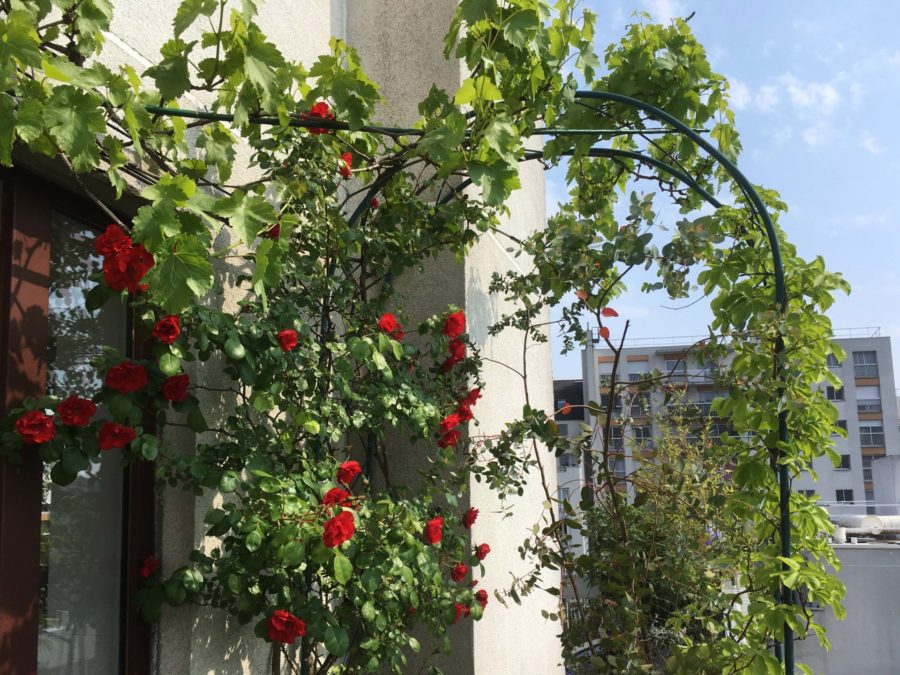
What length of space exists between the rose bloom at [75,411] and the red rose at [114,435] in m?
0.05

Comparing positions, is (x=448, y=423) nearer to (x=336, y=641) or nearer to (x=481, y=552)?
(x=481, y=552)

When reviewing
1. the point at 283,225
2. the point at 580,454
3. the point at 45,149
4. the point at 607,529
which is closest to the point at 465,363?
the point at 580,454

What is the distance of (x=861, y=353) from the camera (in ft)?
176

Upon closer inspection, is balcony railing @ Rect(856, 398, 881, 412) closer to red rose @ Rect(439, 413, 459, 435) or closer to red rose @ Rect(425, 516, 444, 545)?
red rose @ Rect(439, 413, 459, 435)

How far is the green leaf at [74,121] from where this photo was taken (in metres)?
1.12

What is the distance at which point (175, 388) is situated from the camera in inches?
65.1

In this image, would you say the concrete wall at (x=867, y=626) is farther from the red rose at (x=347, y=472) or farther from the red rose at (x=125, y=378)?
the red rose at (x=125, y=378)

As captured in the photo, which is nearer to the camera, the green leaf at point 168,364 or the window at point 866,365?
the green leaf at point 168,364

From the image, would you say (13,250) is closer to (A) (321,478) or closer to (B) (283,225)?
(B) (283,225)

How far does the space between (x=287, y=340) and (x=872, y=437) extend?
6131cm

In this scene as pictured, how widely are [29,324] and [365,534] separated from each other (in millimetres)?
970

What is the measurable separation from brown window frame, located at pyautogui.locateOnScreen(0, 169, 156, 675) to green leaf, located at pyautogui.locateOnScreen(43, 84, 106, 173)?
21.0 inches

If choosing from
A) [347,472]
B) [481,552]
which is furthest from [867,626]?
[347,472]

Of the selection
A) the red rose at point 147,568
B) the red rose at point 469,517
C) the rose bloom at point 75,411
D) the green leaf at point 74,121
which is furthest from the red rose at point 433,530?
the green leaf at point 74,121
